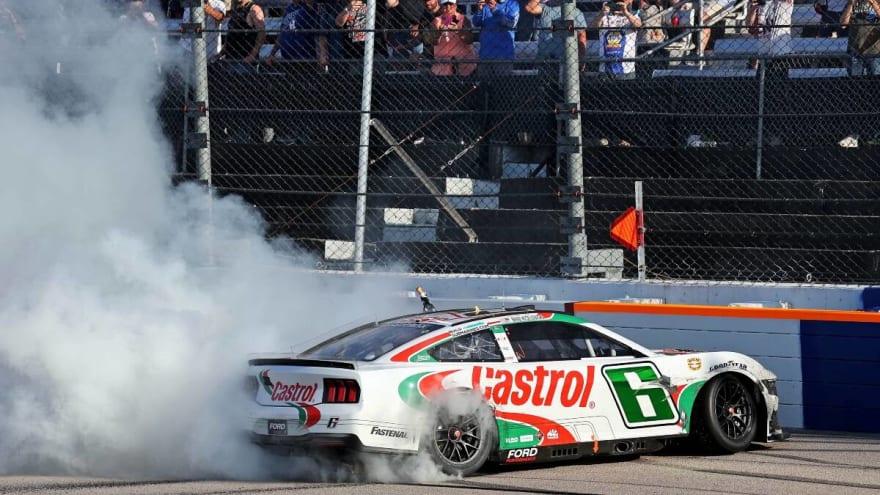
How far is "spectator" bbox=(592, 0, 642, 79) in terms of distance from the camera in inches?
460

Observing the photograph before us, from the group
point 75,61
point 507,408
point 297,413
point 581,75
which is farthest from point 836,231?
point 75,61

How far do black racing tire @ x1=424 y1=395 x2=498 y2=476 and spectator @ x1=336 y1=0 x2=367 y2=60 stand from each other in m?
4.89

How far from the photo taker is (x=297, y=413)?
25.8ft

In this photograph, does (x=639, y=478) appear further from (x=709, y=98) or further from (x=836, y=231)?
(x=709, y=98)

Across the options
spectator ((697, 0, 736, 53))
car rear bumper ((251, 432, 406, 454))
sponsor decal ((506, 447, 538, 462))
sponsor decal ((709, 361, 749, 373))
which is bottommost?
sponsor decal ((506, 447, 538, 462))

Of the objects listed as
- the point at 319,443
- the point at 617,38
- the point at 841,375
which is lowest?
the point at 319,443

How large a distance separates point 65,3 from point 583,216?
15.2 ft

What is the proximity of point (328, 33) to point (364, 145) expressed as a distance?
3.96 feet

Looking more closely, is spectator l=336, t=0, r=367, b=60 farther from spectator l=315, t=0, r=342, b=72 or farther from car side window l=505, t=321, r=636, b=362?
car side window l=505, t=321, r=636, b=362

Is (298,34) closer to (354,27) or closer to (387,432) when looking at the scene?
(354,27)

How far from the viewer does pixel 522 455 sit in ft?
27.4


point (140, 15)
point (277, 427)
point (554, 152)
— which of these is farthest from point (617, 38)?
point (277, 427)

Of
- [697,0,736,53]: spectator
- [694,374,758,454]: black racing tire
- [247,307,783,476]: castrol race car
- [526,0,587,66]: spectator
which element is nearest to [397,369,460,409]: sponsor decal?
[247,307,783,476]: castrol race car

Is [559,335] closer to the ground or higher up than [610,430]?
higher up
